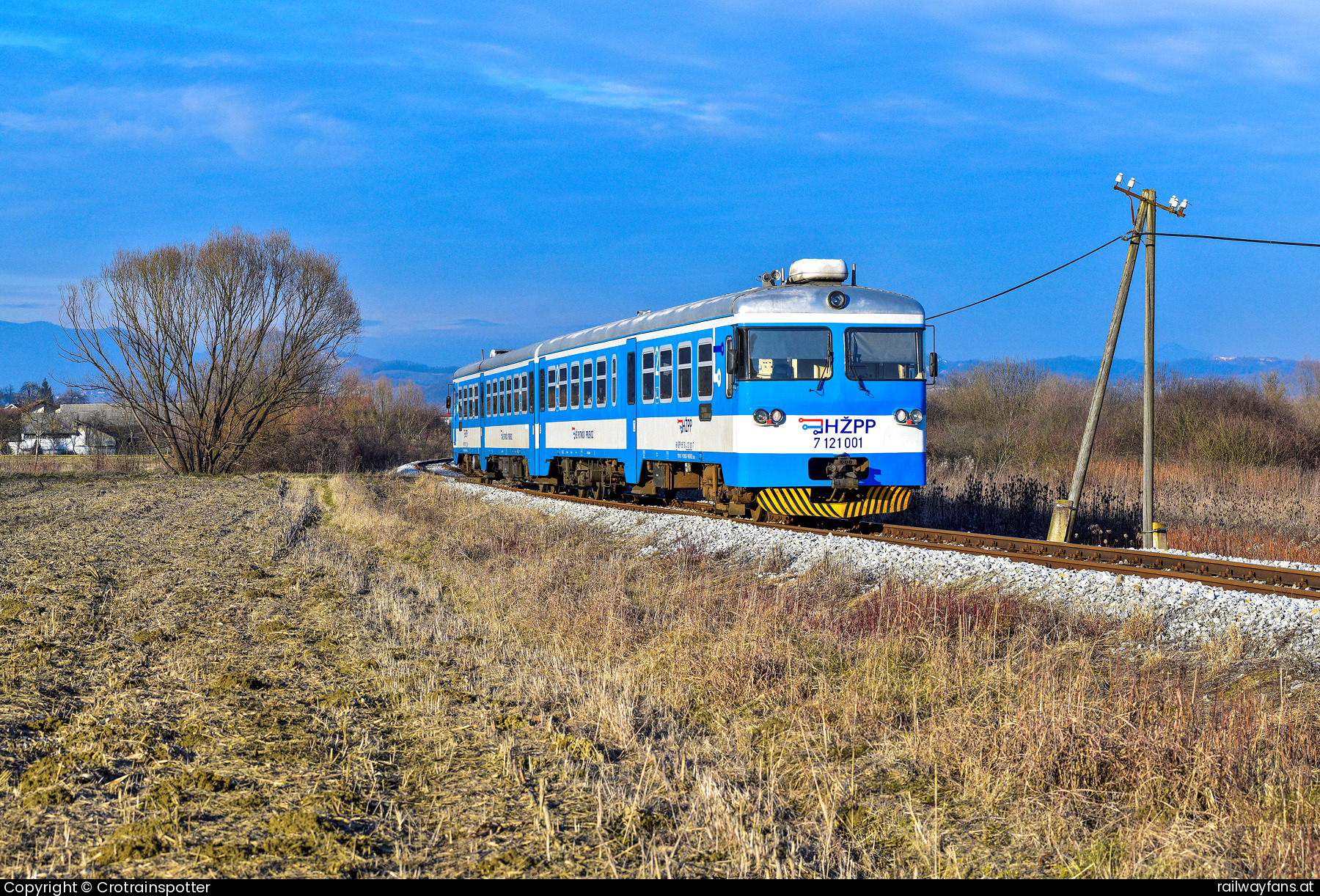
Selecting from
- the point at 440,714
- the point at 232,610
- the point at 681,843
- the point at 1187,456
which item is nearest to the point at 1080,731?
the point at 681,843

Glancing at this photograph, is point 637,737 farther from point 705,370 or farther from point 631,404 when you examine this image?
point 631,404

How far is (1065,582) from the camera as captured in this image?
1031 centimetres

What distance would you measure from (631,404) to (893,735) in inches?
494

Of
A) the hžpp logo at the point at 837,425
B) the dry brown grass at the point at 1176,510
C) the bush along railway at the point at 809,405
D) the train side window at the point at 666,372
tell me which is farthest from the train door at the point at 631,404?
the dry brown grass at the point at 1176,510

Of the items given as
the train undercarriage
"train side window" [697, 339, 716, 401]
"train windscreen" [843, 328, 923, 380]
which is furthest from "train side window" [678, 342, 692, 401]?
"train windscreen" [843, 328, 923, 380]

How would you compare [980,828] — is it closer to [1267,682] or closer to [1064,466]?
[1267,682]

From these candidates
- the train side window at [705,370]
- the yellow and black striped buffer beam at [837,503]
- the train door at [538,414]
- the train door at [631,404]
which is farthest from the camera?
the train door at [538,414]

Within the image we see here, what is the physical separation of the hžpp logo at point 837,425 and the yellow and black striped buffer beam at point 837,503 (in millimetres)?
886

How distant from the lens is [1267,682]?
676 centimetres

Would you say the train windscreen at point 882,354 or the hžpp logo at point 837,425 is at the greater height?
the train windscreen at point 882,354

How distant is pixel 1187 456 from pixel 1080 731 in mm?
29117

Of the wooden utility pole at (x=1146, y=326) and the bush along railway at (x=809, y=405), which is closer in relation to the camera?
the bush along railway at (x=809, y=405)

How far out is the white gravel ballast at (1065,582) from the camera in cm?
829

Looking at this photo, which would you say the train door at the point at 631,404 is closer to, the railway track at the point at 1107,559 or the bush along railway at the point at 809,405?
the bush along railway at the point at 809,405
